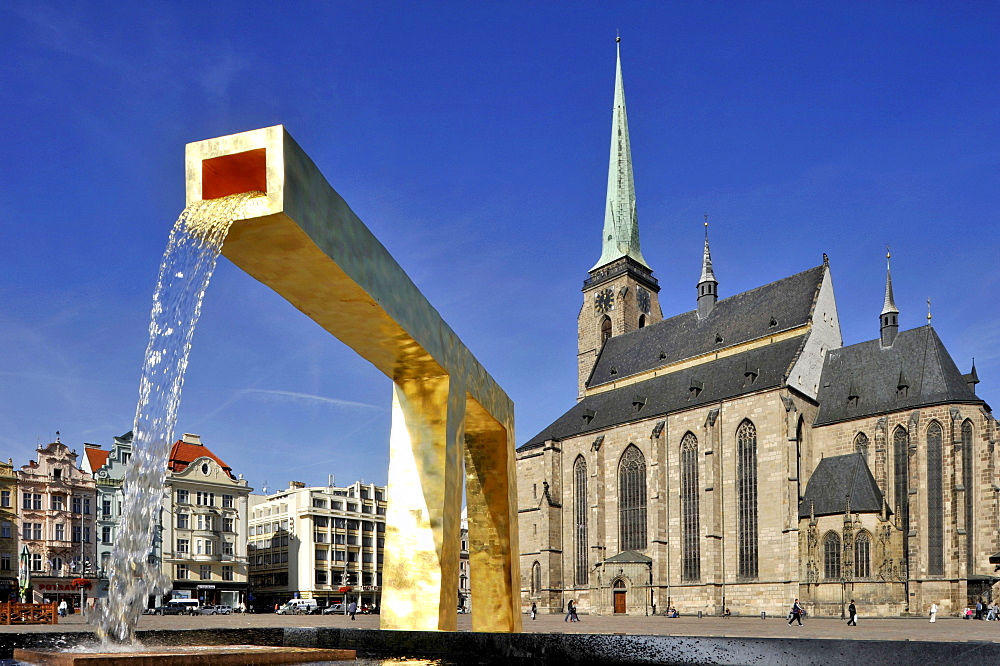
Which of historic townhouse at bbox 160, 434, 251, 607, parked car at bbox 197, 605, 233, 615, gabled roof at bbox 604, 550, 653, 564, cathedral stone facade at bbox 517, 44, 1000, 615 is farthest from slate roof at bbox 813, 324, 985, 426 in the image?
historic townhouse at bbox 160, 434, 251, 607

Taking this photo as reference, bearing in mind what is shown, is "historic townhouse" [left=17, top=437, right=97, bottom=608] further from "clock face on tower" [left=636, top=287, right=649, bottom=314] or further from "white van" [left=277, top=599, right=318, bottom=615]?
"clock face on tower" [left=636, top=287, right=649, bottom=314]

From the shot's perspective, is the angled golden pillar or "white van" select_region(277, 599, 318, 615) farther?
"white van" select_region(277, 599, 318, 615)

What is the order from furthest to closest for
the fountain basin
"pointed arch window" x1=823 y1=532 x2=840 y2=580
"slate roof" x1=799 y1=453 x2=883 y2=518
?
"slate roof" x1=799 y1=453 x2=883 y2=518
"pointed arch window" x1=823 y1=532 x2=840 y2=580
the fountain basin

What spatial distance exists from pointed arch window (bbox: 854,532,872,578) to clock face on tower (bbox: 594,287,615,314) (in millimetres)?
30140

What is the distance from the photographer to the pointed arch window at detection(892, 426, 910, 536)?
42875 millimetres

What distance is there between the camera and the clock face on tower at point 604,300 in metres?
68.5

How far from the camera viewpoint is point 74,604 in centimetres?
5044

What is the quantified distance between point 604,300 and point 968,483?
32.2 metres

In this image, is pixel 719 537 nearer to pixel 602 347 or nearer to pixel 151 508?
pixel 602 347

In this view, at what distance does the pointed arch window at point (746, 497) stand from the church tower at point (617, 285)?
65.8 ft

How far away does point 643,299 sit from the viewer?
226 feet

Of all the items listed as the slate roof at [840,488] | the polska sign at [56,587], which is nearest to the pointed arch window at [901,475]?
the slate roof at [840,488]

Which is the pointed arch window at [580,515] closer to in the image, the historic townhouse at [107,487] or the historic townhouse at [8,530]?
the historic townhouse at [107,487]

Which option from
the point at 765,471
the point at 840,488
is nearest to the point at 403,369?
the point at 840,488
